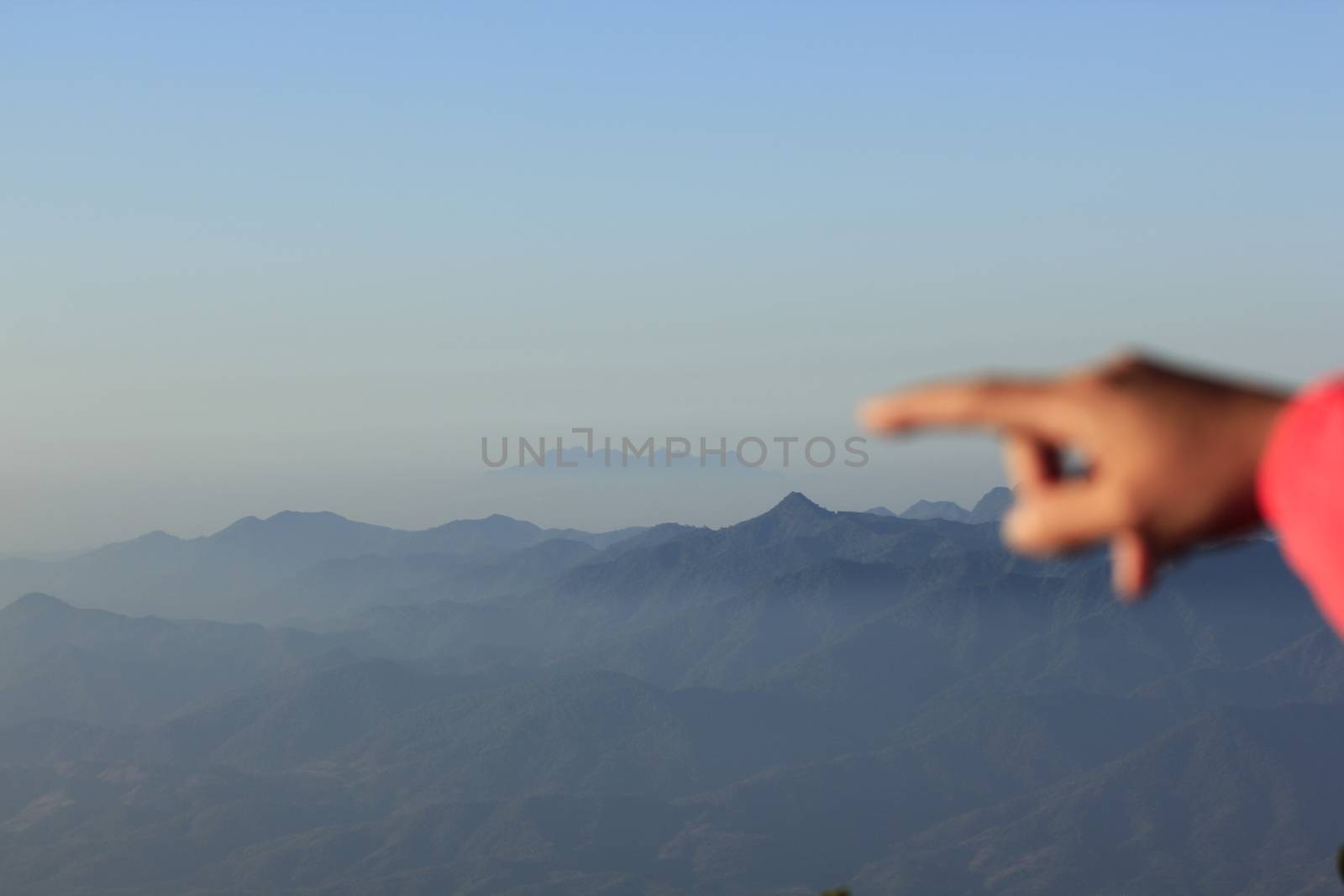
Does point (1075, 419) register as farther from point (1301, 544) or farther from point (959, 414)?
point (1301, 544)

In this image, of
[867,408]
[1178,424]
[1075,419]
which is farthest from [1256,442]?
[867,408]

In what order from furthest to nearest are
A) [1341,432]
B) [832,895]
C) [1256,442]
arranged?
[832,895] → [1256,442] → [1341,432]

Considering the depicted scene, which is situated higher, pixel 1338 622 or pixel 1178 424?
pixel 1178 424

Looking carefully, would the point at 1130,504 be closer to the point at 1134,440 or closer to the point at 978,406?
the point at 1134,440

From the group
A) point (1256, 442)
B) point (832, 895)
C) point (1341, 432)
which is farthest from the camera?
point (832, 895)

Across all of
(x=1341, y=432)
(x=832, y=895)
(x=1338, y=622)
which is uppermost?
(x=1341, y=432)

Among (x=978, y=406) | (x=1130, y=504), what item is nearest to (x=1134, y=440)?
(x=1130, y=504)

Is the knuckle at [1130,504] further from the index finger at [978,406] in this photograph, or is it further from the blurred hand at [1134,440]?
the index finger at [978,406]
